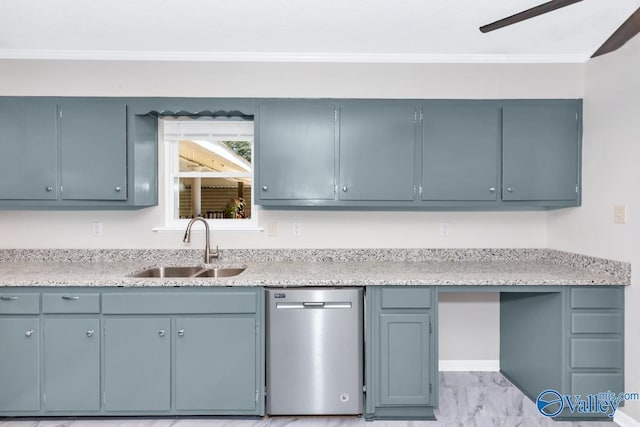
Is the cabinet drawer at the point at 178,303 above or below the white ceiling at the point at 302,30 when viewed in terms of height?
below

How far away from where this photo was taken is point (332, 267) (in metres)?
2.99

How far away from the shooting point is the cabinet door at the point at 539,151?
2938 mm

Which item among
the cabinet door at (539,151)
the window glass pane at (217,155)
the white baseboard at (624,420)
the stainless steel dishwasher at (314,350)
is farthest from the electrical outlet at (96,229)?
the white baseboard at (624,420)

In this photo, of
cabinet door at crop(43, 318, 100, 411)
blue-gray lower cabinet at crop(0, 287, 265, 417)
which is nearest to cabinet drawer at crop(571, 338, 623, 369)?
blue-gray lower cabinet at crop(0, 287, 265, 417)

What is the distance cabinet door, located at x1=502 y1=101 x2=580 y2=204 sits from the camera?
9.64 ft

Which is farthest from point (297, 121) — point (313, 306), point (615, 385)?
point (615, 385)

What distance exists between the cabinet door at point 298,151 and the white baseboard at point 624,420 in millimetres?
2279

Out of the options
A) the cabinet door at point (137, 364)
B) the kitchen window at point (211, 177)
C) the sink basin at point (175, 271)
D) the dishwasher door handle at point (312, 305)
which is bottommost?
the cabinet door at point (137, 364)

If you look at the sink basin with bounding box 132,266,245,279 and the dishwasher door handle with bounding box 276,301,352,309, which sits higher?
the sink basin with bounding box 132,266,245,279

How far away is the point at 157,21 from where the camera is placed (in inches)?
101

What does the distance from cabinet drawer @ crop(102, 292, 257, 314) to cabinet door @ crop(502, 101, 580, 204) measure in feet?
6.50

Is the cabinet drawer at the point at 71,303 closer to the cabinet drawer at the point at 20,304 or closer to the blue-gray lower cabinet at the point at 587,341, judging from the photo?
the cabinet drawer at the point at 20,304

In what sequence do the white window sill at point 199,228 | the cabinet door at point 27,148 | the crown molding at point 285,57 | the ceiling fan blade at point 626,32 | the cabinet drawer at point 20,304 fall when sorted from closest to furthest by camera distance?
the ceiling fan blade at point 626,32 → the cabinet drawer at point 20,304 → the cabinet door at point 27,148 → the crown molding at point 285,57 → the white window sill at point 199,228

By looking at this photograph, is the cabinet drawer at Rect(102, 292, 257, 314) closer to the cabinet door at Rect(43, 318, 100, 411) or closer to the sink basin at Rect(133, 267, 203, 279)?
the cabinet door at Rect(43, 318, 100, 411)
